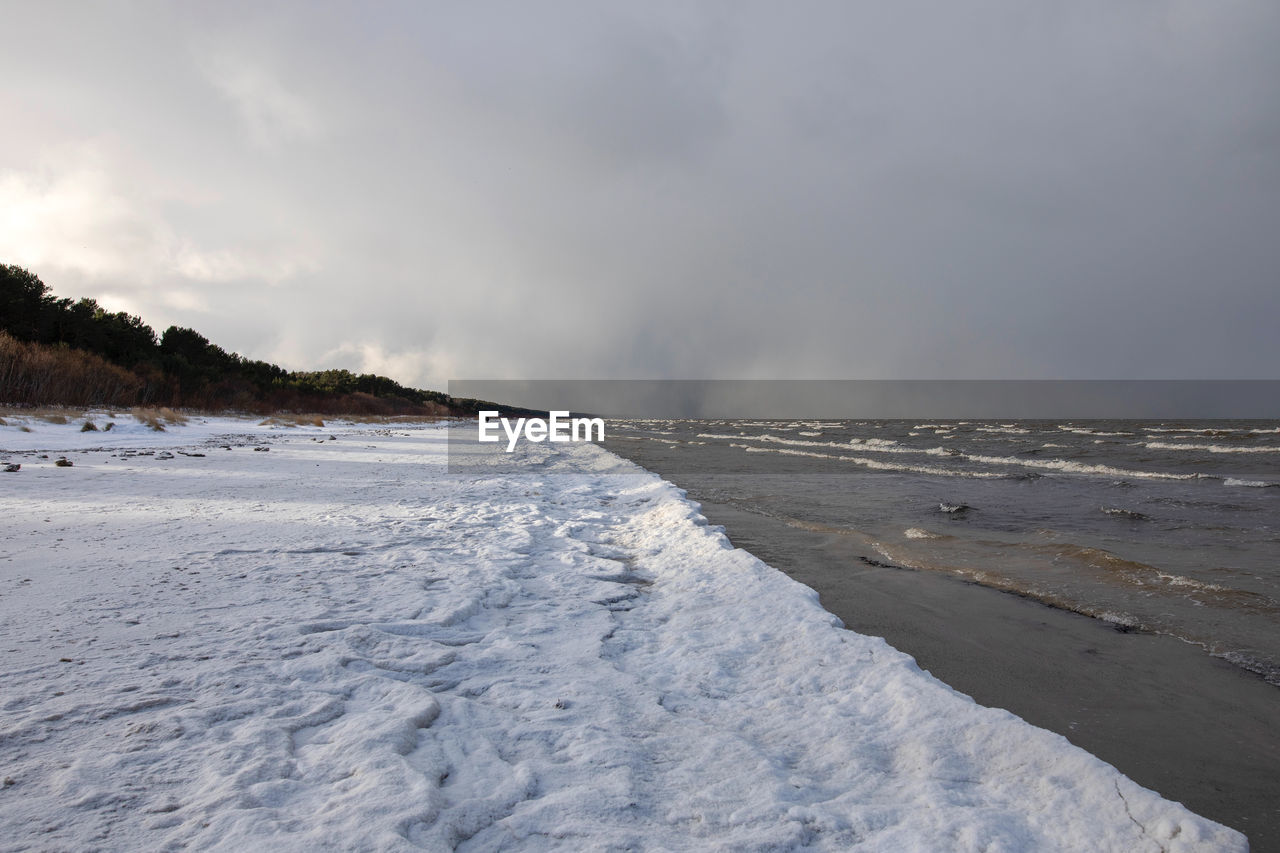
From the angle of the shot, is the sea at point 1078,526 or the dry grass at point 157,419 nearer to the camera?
the sea at point 1078,526

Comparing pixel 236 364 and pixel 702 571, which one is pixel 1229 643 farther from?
pixel 236 364

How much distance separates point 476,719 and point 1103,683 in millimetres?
4438

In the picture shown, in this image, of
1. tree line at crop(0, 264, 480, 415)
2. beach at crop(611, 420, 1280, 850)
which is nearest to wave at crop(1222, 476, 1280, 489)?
beach at crop(611, 420, 1280, 850)

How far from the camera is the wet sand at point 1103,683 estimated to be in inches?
119

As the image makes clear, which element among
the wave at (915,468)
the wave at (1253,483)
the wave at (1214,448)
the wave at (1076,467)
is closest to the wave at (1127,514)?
the wave at (915,468)

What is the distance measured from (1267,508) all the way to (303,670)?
19073mm

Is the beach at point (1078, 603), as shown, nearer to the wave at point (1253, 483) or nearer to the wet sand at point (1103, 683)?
the wet sand at point (1103, 683)

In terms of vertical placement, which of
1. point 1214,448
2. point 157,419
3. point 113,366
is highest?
point 113,366

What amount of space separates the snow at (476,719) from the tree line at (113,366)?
32073 millimetres

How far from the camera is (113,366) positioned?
34.2 metres

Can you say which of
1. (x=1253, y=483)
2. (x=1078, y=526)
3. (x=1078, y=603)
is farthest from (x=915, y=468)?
(x=1078, y=603)

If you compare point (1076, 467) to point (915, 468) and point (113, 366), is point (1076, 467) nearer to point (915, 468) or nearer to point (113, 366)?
point (915, 468)

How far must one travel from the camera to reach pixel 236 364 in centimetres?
5641

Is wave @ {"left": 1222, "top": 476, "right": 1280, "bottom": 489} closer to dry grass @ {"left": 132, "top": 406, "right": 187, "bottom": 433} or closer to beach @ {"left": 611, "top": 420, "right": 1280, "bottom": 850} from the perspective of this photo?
beach @ {"left": 611, "top": 420, "right": 1280, "bottom": 850}
